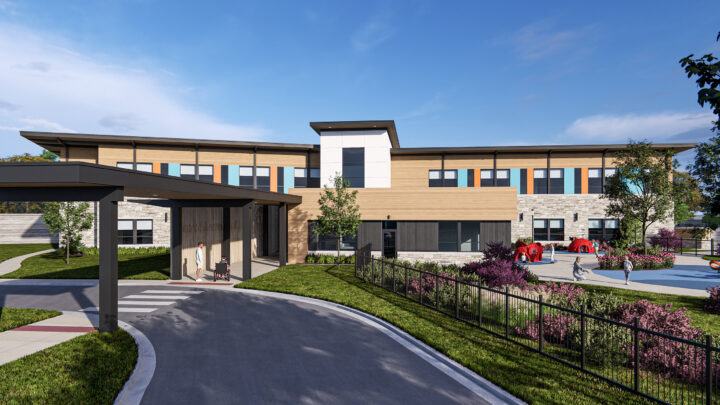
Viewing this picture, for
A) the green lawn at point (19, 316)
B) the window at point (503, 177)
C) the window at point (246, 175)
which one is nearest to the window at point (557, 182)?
the window at point (503, 177)

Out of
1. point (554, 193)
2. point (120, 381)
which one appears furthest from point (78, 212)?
point (554, 193)

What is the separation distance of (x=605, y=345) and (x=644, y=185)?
89.7 feet

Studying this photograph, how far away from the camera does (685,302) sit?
15.5 m

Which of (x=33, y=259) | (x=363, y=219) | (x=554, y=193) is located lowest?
(x=33, y=259)

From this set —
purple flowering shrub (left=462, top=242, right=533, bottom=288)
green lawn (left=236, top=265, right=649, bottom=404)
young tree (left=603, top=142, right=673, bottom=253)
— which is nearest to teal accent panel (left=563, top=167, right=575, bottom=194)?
young tree (left=603, top=142, right=673, bottom=253)

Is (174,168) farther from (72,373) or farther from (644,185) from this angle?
(644,185)

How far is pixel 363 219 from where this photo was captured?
28000 millimetres


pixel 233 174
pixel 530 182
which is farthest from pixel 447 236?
pixel 233 174

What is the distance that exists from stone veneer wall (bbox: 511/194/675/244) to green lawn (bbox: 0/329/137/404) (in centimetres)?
3539

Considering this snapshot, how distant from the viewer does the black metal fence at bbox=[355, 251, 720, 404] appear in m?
7.29

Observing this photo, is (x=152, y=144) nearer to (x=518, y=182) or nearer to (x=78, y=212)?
(x=78, y=212)

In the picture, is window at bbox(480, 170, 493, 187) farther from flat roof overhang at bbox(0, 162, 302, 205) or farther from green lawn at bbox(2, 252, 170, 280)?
flat roof overhang at bbox(0, 162, 302, 205)

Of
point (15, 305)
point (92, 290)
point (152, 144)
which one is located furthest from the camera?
point (152, 144)

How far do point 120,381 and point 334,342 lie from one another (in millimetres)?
4928
